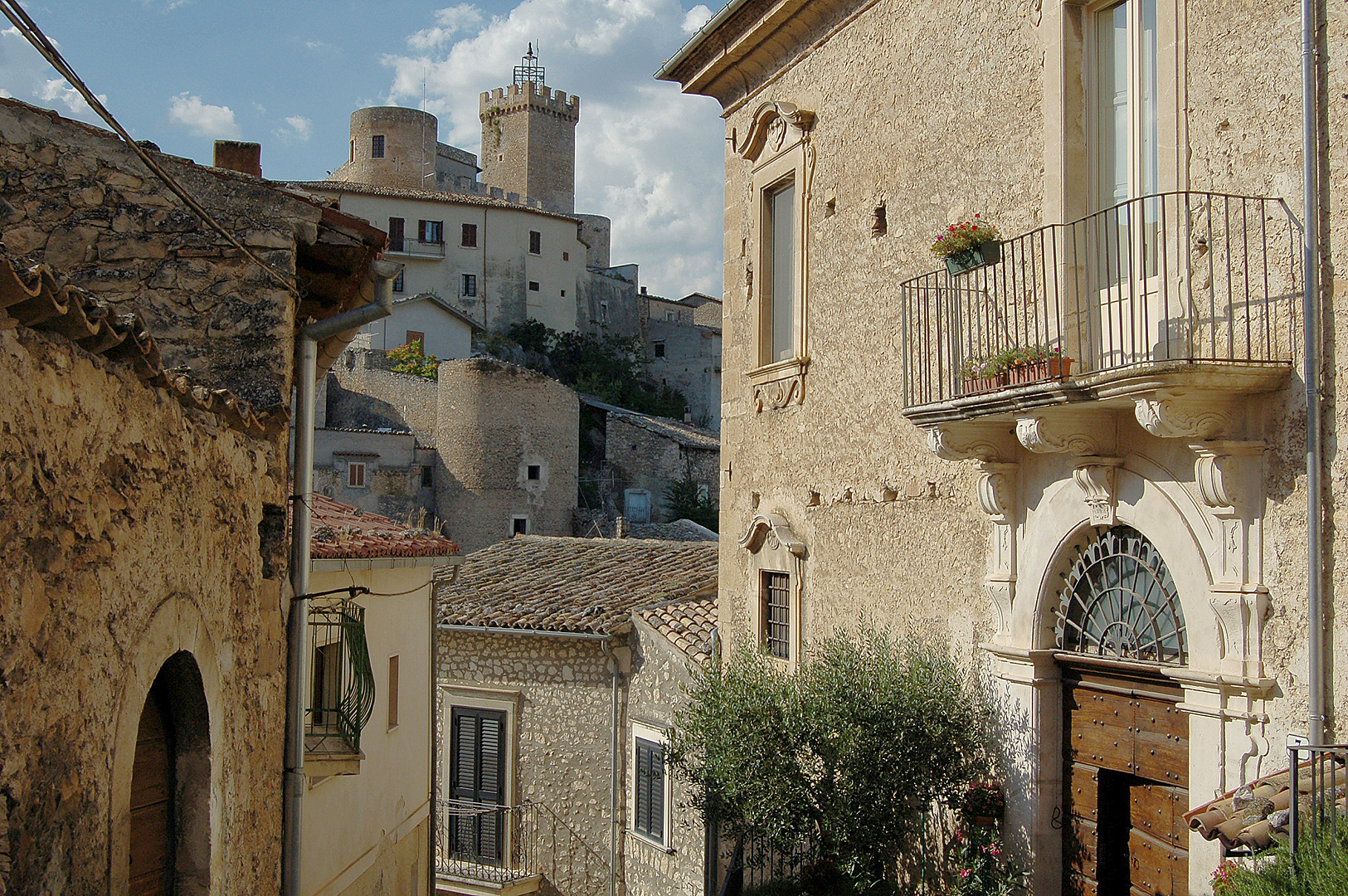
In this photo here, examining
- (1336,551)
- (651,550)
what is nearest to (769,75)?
(1336,551)

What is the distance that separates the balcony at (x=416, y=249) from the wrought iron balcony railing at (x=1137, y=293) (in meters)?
48.3

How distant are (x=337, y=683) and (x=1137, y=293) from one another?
5.92 metres

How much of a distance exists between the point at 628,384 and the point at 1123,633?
51.9m

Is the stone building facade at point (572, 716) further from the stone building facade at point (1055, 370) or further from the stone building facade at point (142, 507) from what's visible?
the stone building facade at point (142, 507)

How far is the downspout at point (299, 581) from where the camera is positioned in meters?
7.37

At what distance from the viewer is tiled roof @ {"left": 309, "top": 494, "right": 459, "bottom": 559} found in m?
9.00

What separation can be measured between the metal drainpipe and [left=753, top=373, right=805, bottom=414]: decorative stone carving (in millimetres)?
5355

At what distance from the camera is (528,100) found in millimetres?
74438

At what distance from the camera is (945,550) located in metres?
8.71

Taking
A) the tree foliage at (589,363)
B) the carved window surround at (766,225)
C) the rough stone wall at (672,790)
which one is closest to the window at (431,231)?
the tree foliage at (589,363)

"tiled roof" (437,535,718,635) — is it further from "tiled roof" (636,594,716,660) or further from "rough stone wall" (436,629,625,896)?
"rough stone wall" (436,629,625,896)

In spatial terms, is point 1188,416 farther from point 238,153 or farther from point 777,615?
point 238,153

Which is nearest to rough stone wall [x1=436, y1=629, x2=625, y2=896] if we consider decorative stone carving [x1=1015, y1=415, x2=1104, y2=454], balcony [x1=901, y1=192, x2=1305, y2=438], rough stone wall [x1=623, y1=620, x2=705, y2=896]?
rough stone wall [x1=623, y1=620, x2=705, y2=896]

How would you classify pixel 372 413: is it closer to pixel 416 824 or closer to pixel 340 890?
pixel 416 824
